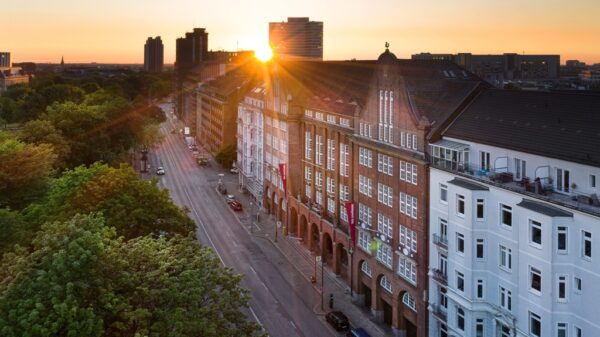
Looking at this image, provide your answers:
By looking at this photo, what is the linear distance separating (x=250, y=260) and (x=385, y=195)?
80.9 ft

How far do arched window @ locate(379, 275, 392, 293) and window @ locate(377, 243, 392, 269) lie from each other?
161 centimetres

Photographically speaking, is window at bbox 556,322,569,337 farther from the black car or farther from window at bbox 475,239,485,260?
the black car

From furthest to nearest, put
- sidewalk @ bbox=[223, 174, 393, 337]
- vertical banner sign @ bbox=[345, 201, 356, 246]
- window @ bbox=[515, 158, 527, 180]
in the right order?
1. vertical banner sign @ bbox=[345, 201, 356, 246]
2. sidewalk @ bbox=[223, 174, 393, 337]
3. window @ bbox=[515, 158, 527, 180]

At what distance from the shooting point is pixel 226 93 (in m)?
142

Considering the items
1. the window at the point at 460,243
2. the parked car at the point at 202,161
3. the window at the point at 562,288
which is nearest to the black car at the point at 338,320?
the window at the point at 460,243

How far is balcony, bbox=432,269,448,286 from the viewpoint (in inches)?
1896

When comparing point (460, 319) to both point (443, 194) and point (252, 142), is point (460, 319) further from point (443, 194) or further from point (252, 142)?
point (252, 142)

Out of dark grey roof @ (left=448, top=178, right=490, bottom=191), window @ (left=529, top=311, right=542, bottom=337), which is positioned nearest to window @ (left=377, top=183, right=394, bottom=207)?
dark grey roof @ (left=448, top=178, right=490, bottom=191)

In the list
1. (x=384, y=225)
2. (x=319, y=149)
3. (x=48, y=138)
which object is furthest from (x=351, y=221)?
(x=48, y=138)

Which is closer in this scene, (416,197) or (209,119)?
(416,197)

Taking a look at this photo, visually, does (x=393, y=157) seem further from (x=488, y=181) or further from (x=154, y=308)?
(x=154, y=308)

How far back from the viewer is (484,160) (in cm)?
4612

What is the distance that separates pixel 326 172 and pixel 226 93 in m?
73.0

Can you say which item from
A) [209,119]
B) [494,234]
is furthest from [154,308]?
[209,119]
